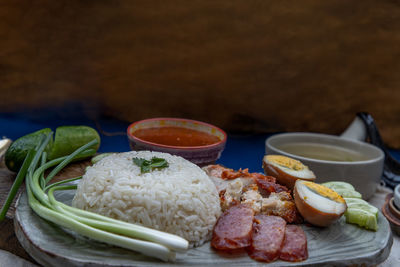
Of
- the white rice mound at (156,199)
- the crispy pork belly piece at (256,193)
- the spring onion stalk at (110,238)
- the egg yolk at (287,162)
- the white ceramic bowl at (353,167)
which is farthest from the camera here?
the white ceramic bowl at (353,167)

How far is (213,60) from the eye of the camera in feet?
16.1

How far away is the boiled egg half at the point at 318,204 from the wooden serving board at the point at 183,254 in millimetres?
72

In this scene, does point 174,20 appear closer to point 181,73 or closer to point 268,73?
point 181,73

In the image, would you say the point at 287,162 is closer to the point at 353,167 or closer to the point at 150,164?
the point at 353,167

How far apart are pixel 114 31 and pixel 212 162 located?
2669mm

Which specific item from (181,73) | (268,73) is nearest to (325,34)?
(268,73)

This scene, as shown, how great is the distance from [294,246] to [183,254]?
0.51 metres

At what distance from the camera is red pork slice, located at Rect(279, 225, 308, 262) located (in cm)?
174

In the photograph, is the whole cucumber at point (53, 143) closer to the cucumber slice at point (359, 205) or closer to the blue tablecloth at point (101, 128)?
the blue tablecloth at point (101, 128)

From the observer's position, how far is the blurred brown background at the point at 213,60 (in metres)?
4.65

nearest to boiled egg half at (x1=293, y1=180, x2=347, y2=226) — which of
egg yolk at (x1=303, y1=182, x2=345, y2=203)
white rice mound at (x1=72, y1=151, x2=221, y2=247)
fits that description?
egg yolk at (x1=303, y1=182, x2=345, y2=203)

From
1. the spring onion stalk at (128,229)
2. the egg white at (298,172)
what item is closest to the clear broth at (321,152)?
the egg white at (298,172)

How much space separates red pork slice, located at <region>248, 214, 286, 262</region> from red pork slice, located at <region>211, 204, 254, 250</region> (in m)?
0.05

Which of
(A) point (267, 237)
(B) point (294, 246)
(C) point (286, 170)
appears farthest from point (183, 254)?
(C) point (286, 170)
